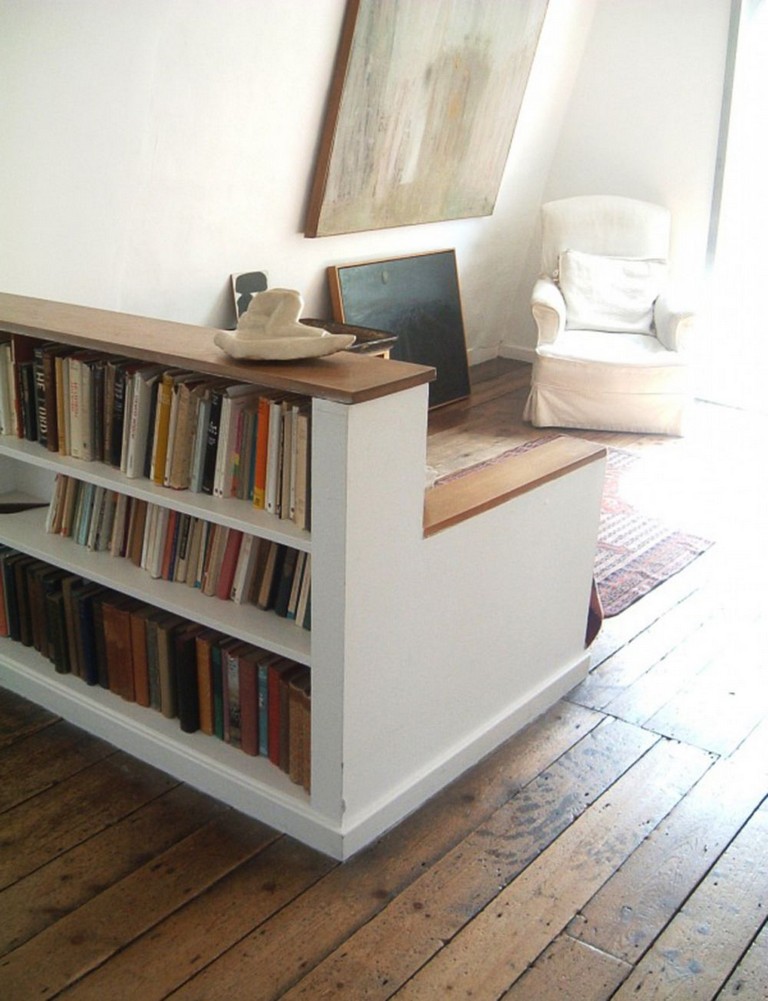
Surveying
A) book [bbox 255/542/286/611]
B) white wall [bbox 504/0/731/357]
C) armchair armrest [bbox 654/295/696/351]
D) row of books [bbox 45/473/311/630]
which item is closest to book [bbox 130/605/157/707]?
row of books [bbox 45/473/311/630]

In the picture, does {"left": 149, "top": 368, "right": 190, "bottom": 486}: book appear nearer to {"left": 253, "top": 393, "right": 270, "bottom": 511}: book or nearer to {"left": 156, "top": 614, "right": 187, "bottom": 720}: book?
{"left": 253, "top": 393, "right": 270, "bottom": 511}: book

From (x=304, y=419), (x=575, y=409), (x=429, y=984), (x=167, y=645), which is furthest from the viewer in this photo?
(x=575, y=409)

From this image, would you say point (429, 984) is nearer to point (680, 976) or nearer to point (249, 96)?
point (680, 976)

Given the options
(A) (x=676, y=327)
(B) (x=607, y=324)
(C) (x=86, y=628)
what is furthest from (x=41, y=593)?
(B) (x=607, y=324)

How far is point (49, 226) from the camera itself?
132 inches

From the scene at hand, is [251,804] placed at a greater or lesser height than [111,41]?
lesser

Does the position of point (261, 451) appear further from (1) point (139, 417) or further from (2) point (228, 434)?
(1) point (139, 417)

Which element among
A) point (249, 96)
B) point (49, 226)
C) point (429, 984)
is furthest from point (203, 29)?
point (429, 984)

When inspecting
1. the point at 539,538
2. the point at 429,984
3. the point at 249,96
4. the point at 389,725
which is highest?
the point at 249,96

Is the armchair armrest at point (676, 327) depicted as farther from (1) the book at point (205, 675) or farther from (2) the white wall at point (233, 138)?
(1) the book at point (205, 675)

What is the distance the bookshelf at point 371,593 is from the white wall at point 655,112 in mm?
3436

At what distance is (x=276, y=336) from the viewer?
2076 millimetres

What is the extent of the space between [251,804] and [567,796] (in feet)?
2.37

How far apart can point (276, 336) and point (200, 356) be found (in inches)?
6.3
